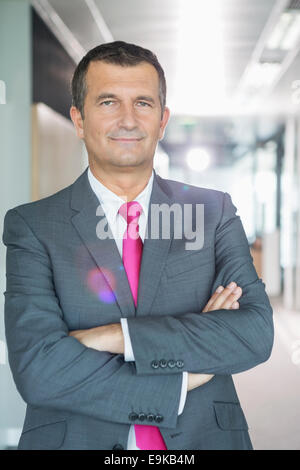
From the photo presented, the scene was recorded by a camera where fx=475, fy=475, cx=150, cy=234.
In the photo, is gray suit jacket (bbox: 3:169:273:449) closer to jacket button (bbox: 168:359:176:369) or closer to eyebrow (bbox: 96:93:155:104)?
jacket button (bbox: 168:359:176:369)

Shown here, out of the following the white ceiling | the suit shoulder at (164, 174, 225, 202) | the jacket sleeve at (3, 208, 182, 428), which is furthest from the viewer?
the white ceiling

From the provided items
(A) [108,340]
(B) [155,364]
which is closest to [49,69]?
(A) [108,340]

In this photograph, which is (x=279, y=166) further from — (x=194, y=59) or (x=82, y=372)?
(x=82, y=372)

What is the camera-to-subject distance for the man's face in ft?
4.60

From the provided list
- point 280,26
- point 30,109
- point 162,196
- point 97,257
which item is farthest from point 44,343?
→ point 280,26

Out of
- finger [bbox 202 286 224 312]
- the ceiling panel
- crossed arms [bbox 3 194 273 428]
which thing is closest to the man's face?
crossed arms [bbox 3 194 273 428]

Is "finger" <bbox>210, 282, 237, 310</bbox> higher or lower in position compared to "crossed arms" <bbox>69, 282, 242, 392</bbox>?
higher

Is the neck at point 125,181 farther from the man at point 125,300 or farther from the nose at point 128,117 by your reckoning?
the nose at point 128,117

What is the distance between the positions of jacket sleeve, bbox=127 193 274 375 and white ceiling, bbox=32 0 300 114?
236cm

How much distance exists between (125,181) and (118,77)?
31cm

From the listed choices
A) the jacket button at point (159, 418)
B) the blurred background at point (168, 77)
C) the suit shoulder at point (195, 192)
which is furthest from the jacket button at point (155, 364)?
the blurred background at point (168, 77)

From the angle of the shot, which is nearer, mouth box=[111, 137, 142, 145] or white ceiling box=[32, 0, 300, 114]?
mouth box=[111, 137, 142, 145]

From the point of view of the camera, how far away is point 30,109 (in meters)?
2.86

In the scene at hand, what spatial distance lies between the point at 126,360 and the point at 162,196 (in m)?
0.56
